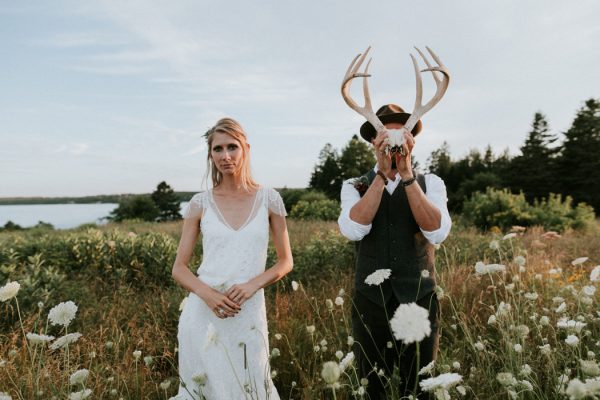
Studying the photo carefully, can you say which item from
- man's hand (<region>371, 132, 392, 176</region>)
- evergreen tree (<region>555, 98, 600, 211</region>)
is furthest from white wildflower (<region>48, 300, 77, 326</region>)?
evergreen tree (<region>555, 98, 600, 211</region>)

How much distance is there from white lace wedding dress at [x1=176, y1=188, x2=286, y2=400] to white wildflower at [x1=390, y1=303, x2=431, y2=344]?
134 cm

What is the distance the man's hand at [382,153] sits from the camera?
2105mm

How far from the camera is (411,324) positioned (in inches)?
48.8

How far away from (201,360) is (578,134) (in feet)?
129

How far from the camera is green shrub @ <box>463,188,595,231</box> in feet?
43.4

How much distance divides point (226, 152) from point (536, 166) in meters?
38.3

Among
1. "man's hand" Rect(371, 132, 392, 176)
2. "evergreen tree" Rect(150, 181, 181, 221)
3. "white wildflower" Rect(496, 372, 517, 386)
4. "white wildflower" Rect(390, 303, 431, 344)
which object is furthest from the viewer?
A: "evergreen tree" Rect(150, 181, 181, 221)

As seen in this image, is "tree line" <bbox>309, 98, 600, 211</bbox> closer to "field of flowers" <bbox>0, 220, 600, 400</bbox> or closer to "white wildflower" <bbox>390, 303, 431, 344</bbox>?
"field of flowers" <bbox>0, 220, 600, 400</bbox>

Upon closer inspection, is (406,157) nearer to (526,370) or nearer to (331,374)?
(526,370)

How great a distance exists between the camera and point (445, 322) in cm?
393

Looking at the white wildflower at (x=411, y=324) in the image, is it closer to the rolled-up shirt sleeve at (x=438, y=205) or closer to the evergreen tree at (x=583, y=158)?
the rolled-up shirt sleeve at (x=438, y=205)

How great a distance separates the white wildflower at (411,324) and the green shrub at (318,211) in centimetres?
1605

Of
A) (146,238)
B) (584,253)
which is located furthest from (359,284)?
(584,253)

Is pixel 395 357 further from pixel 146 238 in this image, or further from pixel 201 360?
pixel 146 238
